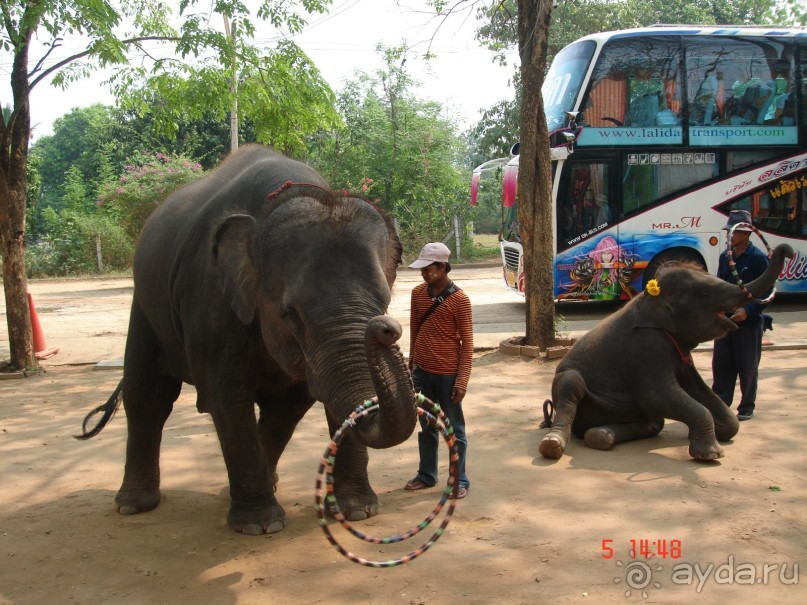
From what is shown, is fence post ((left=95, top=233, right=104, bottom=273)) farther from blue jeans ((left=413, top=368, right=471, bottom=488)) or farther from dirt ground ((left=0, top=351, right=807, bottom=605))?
blue jeans ((left=413, top=368, right=471, bottom=488))

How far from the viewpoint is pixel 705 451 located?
236 inches

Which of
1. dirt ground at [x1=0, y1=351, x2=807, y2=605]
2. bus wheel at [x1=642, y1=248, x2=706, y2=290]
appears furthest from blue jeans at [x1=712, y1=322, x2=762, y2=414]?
bus wheel at [x1=642, y1=248, x2=706, y2=290]

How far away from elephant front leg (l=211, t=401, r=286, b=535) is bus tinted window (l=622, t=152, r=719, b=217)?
11.7 m

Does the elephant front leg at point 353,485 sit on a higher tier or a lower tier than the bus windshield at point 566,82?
lower

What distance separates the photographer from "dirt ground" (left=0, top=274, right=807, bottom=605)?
13.3ft

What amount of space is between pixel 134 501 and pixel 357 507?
153cm

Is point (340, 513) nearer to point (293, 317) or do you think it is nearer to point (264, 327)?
point (293, 317)

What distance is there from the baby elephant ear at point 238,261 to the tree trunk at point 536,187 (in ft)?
21.7

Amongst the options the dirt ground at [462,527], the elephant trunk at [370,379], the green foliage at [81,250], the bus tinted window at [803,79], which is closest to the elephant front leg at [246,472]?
the dirt ground at [462,527]

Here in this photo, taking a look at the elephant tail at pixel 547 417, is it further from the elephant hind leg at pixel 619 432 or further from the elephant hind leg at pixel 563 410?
the elephant hind leg at pixel 619 432

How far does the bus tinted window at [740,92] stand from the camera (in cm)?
1532

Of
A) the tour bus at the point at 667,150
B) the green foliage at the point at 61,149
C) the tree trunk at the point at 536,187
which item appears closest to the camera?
the tree trunk at the point at 536,187

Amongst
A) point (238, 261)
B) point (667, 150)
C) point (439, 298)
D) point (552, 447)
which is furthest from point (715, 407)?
point (667, 150)

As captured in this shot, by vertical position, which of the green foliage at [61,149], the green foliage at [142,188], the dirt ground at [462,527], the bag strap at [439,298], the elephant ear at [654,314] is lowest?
the dirt ground at [462,527]
